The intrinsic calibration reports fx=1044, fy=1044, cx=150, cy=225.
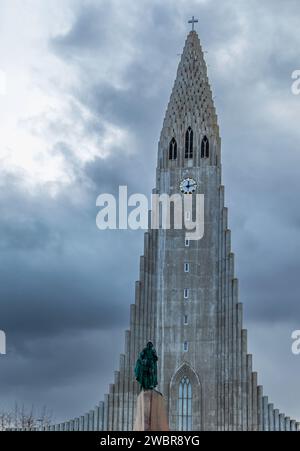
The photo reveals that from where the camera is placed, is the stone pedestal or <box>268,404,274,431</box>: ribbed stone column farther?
<box>268,404,274,431</box>: ribbed stone column

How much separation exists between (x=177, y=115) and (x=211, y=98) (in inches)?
138

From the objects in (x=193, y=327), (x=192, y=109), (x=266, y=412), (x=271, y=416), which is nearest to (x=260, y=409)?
(x=266, y=412)

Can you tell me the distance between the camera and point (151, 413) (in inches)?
1462

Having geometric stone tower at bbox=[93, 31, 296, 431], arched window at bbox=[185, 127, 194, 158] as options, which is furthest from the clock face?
arched window at bbox=[185, 127, 194, 158]

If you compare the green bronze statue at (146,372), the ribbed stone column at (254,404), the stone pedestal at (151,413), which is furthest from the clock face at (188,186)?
the stone pedestal at (151,413)

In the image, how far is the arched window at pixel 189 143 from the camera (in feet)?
291

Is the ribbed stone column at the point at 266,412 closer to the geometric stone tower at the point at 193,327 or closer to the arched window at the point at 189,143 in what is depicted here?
the geometric stone tower at the point at 193,327

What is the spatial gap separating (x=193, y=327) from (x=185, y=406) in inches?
247

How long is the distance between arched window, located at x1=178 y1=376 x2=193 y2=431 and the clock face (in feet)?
50.7

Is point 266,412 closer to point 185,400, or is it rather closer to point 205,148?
point 185,400

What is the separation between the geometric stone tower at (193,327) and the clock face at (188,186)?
0.25 m

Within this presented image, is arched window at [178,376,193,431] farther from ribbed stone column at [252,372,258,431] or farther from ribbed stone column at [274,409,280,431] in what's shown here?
ribbed stone column at [274,409,280,431]

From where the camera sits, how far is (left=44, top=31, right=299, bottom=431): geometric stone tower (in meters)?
81.2
